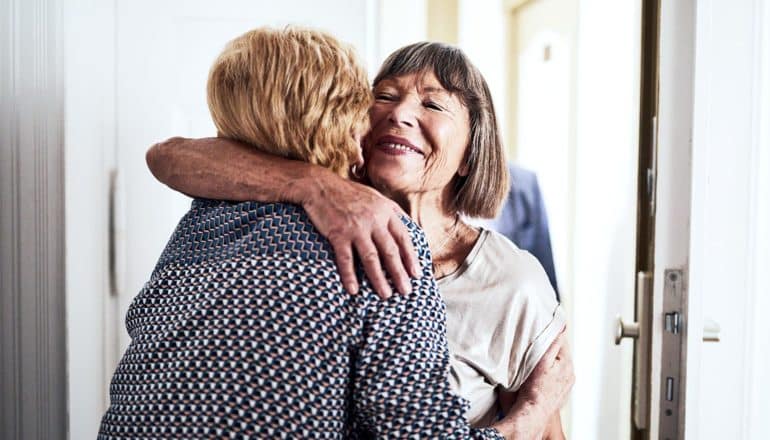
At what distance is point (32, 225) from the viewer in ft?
4.81

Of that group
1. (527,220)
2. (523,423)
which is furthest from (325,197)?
(527,220)

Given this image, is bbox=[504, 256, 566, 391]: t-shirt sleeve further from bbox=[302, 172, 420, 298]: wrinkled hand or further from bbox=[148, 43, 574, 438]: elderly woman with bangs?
bbox=[302, 172, 420, 298]: wrinkled hand

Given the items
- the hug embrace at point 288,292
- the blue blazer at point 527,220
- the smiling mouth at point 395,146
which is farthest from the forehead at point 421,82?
the blue blazer at point 527,220

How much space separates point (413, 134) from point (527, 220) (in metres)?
1.20

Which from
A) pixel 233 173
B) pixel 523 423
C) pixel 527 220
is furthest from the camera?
pixel 527 220

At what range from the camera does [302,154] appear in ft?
3.19

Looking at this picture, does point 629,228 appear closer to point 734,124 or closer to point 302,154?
point 734,124

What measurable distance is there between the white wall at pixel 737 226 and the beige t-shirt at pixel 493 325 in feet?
1.14

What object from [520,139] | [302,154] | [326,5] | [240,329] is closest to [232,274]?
[240,329]

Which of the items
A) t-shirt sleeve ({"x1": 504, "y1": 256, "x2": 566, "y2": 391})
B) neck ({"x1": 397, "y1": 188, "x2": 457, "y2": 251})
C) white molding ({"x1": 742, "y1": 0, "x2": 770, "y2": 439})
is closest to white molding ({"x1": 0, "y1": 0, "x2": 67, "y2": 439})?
neck ({"x1": 397, "y1": 188, "x2": 457, "y2": 251})

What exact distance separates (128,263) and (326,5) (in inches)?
31.0

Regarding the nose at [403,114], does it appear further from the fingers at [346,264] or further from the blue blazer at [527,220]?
the blue blazer at [527,220]

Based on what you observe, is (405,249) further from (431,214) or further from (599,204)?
(599,204)

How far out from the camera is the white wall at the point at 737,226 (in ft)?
4.42
